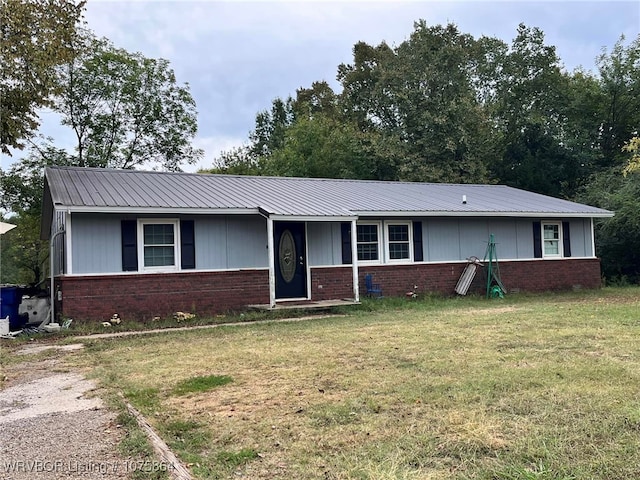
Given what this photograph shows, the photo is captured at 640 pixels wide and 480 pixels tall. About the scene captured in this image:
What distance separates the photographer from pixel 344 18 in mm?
13750

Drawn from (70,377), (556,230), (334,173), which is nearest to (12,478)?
(70,377)

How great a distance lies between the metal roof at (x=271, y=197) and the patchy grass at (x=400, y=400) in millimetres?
3952

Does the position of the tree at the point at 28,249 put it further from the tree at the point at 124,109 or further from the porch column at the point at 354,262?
the porch column at the point at 354,262

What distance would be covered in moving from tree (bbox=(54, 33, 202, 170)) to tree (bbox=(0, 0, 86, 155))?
1108 cm

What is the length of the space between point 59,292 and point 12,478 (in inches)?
364

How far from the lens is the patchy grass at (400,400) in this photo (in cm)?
343

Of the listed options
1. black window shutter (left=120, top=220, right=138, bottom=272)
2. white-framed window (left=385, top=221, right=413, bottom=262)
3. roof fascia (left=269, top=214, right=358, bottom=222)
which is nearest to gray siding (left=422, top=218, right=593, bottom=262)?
white-framed window (left=385, top=221, right=413, bottom=262)

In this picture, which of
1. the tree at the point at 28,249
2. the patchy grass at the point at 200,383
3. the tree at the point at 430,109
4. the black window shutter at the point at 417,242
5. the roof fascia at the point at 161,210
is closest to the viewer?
the patchy grass at the point at 200,383

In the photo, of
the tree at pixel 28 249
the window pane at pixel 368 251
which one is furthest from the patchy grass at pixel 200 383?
the tree at pixel 28 249

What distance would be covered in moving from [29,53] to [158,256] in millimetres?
5194

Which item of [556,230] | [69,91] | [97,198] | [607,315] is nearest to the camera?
[607,315]

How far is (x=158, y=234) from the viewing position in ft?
40.6

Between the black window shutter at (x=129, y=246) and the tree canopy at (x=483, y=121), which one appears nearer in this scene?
the black window shutter at (x=129, y=246)

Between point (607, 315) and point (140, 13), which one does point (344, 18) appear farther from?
point (607, 315)
